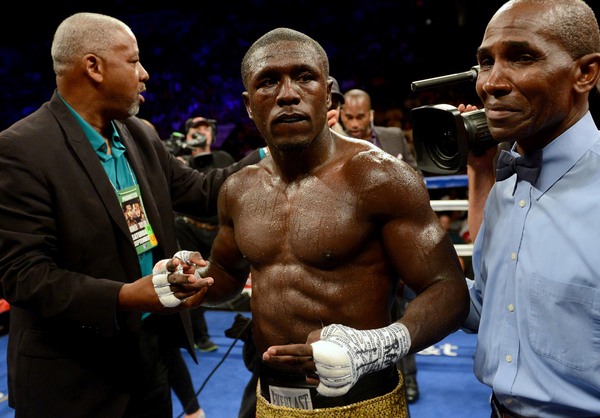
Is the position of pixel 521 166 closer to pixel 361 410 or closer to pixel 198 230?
pixel 361 410

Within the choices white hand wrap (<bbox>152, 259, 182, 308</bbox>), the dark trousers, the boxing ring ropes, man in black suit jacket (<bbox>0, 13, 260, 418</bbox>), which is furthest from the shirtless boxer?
the boxing ring ropes

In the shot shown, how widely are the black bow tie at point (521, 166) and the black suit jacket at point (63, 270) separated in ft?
3.27

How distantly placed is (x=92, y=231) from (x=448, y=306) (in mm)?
1013

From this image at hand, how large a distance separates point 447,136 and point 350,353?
53cm

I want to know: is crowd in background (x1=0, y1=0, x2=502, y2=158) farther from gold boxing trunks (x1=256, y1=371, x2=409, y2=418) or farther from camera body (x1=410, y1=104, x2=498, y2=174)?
gold boxing trunks (x1=256, y1=371, x2=409, y2=418)

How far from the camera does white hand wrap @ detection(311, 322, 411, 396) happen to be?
0.98m

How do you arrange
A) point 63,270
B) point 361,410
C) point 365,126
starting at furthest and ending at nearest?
point 365,126
point 63,270
point 361,410

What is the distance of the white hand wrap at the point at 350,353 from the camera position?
3.22ft

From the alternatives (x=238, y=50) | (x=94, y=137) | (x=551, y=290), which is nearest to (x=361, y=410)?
(x=551, y=290)

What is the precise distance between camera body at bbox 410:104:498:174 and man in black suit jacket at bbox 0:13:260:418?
0.60m

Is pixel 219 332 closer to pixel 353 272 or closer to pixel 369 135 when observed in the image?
pixel 369 135

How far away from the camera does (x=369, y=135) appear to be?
12.1ft

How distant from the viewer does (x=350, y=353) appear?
99 centimetres

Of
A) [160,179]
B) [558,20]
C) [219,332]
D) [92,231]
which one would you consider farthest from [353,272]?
[219,332]
